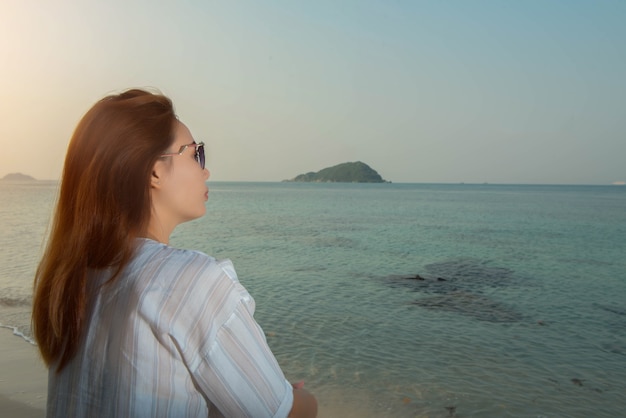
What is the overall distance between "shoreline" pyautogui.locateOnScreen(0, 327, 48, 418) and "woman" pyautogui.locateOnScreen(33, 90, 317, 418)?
11.8ft

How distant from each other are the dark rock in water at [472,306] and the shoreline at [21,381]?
7486mm

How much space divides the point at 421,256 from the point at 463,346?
36.1ft

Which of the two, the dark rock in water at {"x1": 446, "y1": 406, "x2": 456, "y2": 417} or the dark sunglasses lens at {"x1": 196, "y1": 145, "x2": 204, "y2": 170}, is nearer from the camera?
the dark sunglasses lens at {"x1": 196, "y1": 145, "x2": 204, "y2": 170}

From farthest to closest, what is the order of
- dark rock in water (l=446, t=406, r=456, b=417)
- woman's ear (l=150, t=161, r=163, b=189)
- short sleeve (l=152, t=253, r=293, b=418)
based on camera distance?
1. dark rock in water (l=446, t=406, r=456, b=417)
2. woman's ear (l=150, t=161, r=163, b=189)
3. short sleeve (l=152, t=253, r=293, b=418)

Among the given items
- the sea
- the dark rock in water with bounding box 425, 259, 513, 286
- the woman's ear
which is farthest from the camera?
the dark rock in water with bounding box 425, 259, 513, 286

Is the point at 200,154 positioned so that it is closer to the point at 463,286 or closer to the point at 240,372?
the point at 240,372

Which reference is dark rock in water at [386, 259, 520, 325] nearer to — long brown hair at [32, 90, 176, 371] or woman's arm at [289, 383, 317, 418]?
woman's arm at [289, 383, 317, 418]

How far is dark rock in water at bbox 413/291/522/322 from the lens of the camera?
1044cm

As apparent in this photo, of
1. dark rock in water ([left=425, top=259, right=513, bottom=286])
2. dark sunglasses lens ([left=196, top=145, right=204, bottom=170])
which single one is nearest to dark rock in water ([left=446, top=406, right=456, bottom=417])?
dark sunglasses lens ([left=196, top=145, right=204, bottom=170])

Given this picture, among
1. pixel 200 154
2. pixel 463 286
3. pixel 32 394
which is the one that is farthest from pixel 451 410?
pixel 463 286

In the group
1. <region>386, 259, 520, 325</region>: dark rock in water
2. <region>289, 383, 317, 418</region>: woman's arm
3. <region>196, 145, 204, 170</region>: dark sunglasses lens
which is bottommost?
<region>386, 259, 520, 325</region>: dark rock in water

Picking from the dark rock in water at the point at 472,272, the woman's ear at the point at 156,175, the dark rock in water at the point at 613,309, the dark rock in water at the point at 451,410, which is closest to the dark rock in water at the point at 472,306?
the dark rock in water at the point at 472,272

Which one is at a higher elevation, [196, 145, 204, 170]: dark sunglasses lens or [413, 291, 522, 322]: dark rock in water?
[196, 145, 204, 170]: dark sunglasses lens

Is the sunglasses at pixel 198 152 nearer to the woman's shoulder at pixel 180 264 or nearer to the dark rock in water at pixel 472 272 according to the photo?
the woman's shoulder at pixel 180 264
